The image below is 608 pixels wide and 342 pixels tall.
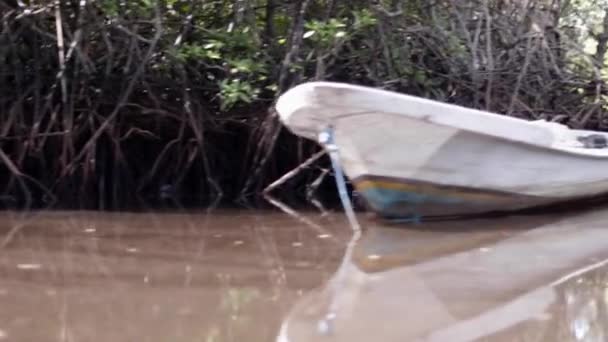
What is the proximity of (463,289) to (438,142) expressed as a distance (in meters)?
1.47

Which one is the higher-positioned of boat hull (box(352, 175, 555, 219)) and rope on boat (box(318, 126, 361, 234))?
rope on boat (box(318, 126, 361, 234))

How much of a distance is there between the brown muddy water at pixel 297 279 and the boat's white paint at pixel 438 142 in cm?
28

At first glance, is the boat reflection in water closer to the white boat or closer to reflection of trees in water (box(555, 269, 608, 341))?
reflection of trees in water (box(555, 269, 608, 341))

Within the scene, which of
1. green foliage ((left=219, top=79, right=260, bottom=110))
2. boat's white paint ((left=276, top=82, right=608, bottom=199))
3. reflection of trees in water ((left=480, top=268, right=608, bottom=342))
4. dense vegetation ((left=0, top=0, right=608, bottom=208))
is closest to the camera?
reflection of trees in water ((left=480, top=268, right=608, bottom=342))

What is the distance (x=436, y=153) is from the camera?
5395 mm

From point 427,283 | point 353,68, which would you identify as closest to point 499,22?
point 353,68

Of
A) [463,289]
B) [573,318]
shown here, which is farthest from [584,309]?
[463,289]

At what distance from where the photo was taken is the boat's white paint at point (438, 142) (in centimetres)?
498

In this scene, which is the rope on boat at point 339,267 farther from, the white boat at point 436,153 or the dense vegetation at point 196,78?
the dense vegetation at point 196,78

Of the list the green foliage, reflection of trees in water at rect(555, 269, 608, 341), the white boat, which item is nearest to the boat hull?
the white boat

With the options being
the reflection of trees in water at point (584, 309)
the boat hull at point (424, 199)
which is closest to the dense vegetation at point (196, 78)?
the boat hull at point (424, 199)

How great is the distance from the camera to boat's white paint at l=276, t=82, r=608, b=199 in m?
4.98

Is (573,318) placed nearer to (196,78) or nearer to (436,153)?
(436,153)

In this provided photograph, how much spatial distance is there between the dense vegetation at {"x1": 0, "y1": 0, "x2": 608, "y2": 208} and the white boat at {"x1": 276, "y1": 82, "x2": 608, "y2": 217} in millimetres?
1056
